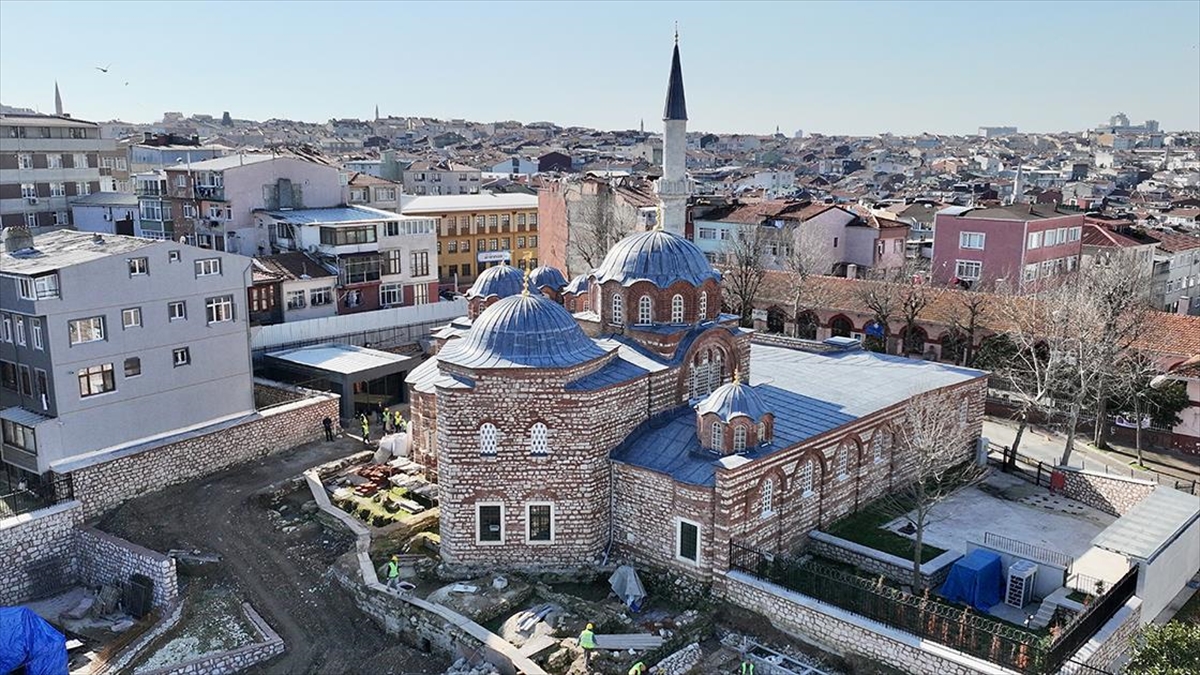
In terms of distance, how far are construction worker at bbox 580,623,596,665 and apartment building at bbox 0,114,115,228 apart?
5040 centimetres

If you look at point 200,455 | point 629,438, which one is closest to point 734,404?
point 629,438

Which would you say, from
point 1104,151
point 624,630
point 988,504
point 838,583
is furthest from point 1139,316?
point 1104,151

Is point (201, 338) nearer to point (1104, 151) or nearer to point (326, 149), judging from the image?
point (326, 149)

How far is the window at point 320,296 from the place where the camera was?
143 ft

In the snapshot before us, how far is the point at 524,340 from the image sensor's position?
22672 millimetres

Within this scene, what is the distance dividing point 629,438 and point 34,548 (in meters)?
17.6

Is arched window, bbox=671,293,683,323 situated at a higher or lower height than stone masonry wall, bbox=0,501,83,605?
higher

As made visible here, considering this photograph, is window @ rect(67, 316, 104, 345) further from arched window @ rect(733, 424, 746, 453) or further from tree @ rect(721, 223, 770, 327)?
tree @ rect(721, 223, 770, 327)

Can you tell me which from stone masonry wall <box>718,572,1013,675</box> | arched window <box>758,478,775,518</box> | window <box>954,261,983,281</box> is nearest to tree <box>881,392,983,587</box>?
stone masonry wall <box>718,572,1013,675</box>

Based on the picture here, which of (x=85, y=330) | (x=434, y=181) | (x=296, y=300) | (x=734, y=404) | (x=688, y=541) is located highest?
(x=434, y=181)

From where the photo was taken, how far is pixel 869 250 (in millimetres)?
56500

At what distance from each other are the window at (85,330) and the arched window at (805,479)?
879 inches

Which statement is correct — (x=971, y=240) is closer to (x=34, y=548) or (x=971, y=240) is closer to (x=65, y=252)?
(x=65, y=252)

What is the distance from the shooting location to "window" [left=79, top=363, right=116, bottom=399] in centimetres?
2886
